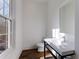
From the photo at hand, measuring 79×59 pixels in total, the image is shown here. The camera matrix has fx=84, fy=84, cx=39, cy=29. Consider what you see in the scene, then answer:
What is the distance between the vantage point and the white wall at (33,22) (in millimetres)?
4305

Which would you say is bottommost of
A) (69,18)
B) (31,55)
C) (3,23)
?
(31,55)

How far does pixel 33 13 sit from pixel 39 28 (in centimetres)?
86

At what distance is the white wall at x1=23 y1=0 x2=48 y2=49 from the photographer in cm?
430

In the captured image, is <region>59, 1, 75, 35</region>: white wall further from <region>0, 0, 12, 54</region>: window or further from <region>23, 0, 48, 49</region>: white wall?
<region>23, 0, 48, 49</region>: white wall

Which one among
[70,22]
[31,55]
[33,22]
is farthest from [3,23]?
[33,22]

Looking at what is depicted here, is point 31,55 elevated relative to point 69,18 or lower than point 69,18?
lower

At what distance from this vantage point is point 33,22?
14.5 feet

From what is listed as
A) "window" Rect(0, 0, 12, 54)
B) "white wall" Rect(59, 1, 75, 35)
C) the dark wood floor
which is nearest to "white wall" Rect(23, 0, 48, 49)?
the dark wood floor

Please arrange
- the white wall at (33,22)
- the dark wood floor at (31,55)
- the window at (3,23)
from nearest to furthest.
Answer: the window at (3,23) → the dark wood floor at (31,55) → the white wall at (33,22)

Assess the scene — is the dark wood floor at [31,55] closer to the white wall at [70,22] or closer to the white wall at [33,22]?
the white wall at [33,22]

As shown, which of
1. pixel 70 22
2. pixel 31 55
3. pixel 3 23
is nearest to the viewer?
pixel 3 23

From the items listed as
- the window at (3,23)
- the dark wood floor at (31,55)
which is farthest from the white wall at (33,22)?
the window at (3,23)

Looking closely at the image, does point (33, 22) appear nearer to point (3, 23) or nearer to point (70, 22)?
point (70, 22)

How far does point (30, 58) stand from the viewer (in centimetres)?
306
